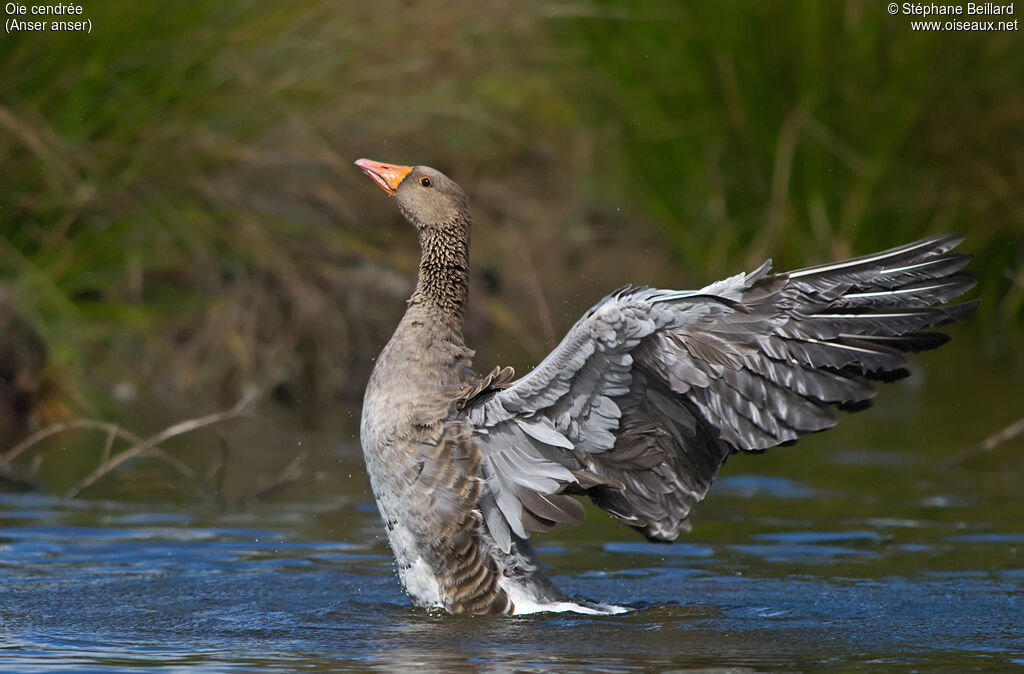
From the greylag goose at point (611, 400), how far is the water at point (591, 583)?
0.32m

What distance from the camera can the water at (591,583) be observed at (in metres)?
5.38

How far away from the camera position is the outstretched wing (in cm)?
547

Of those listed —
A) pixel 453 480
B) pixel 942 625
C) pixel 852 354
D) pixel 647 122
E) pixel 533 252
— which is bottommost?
pixel 942 625

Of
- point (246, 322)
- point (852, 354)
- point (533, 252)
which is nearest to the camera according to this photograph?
point (852, 354)

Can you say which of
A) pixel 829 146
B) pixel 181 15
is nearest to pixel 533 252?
pixel 829 146

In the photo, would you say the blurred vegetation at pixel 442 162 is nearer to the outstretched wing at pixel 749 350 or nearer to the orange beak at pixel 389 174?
the orange beak at pixel 389 174

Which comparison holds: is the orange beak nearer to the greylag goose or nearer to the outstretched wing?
the greylag goose

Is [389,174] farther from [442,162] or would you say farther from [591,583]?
[442,162]

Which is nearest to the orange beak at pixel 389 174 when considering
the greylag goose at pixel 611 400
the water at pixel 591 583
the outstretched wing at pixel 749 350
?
the greylag goose at pixel 611 400

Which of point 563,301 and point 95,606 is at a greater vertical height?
point 563,301

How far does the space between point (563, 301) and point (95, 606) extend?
A: 723 centimetres

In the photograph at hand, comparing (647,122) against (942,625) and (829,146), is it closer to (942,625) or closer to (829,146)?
(829,146)

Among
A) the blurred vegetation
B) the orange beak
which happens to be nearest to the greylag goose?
the orange beak

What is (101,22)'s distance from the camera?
9.52 m
